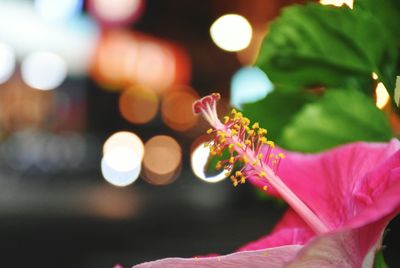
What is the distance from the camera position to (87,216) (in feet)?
27.0

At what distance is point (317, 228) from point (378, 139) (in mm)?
91

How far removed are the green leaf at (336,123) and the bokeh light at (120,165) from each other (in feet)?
33.7

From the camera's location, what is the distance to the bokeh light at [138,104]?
15394 millimetres

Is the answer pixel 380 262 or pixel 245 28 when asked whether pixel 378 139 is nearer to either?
pixel 380 262

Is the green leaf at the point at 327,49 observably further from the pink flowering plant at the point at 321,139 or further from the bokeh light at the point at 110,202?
the bokeh light at the point at 110,202

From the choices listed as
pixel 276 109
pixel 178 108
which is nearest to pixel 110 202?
pixel 178 108

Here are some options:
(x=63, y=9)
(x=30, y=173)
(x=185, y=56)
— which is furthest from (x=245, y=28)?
(x=185, y=56)

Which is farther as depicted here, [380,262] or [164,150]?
[164,150]

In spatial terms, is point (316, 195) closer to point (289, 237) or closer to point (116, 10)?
point (289, 237)

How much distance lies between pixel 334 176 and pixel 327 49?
0.09m

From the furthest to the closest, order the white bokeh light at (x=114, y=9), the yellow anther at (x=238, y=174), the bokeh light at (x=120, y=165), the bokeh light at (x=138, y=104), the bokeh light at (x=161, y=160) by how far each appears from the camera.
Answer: the bokeh light at (x=138, y=104) < the white bokeh light at (x=114, y=9) < the bokeh light at (x=161, y=160) < the bokeh light at (x=120, y=165) < the yellow anther at (x=238, y=174)

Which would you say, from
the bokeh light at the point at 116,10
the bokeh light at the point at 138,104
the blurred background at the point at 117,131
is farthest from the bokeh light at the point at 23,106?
the bokeh light at the point at 116,10

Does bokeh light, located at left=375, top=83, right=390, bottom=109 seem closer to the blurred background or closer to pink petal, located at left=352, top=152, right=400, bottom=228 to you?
pink petal, located at left=352, top=152, right=400, bottom=228

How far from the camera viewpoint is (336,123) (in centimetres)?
45
